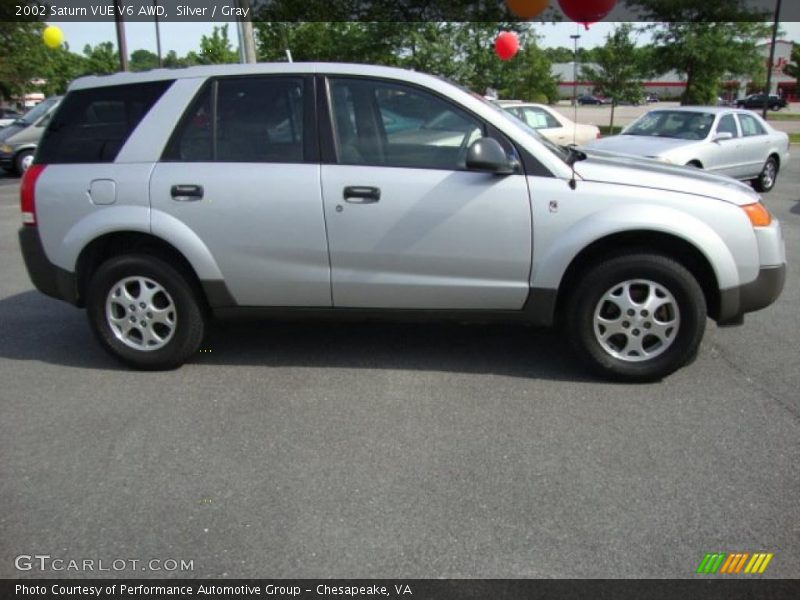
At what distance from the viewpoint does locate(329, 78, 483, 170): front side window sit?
405 centimetres

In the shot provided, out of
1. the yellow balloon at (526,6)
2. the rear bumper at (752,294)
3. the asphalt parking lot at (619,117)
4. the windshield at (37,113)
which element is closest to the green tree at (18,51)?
the windshield at (37,113)

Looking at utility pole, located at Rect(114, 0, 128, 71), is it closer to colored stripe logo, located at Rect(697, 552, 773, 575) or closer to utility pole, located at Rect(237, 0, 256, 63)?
utility pole, located at Rect(237, 0, 256, 63)

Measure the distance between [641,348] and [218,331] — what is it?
303cm

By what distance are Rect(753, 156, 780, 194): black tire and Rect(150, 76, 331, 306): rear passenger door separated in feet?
36.5

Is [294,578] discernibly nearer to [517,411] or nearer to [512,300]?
[517,411]

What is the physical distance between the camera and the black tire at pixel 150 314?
4277 mm

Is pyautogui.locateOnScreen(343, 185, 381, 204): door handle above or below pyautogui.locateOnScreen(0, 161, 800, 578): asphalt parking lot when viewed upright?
above

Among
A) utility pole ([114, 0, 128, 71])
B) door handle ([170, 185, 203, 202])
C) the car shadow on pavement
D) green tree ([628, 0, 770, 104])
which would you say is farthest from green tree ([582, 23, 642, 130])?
door handle ([170, 185, 203, 202])

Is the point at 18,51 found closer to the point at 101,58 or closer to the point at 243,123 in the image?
the point at 101,58

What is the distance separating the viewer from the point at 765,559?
101 inches

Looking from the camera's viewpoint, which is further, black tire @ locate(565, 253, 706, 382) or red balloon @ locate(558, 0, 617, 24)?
red balloon @ locate(558, 0, 617, 24)

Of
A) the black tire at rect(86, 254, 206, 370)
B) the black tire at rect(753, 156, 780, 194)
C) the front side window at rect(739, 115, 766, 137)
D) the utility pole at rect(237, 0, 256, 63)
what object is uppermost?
the utility pole at rect(237, 0, 256, 63)

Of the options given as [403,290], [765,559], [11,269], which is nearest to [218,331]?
[403,290]

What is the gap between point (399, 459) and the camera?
329cm
